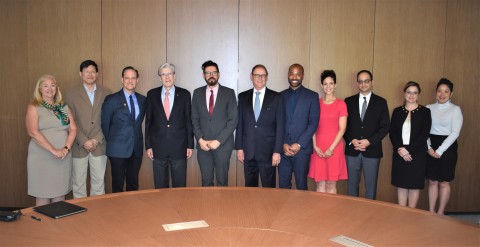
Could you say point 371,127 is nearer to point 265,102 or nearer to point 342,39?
point 265,102

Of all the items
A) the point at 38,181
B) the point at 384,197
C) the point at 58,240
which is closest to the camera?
the point at 58,240

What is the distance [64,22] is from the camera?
4.93 meters

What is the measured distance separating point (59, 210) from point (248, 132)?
7.74 feet

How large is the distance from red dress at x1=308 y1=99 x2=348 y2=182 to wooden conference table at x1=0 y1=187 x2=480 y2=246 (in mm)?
1826

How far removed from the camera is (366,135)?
→ 423 centimetres

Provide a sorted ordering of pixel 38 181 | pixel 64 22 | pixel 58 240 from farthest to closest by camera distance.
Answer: pixel 64 22 → pixel 38 181 → pixel 58 240

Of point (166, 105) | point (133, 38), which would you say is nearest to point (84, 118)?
point (166, 105)

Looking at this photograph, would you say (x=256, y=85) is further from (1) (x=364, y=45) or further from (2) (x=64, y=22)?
(2) (x=64, y=22)

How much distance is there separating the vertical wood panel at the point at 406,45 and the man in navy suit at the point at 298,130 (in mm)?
1450

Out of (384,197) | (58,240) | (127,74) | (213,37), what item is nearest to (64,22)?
(127,74)

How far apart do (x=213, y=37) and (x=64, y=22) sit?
→ 1955 millimetres

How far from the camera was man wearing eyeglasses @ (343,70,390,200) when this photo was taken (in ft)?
13.8

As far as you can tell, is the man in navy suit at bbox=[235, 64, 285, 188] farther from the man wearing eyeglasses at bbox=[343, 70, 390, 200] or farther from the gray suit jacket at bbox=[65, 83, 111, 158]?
the gray suit jacket at bbox=[65, 83, 111, 158]

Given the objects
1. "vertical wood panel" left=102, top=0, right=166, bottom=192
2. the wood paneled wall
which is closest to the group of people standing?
"vertical wood panel" left=102, top=0, right=166, bottom=192
